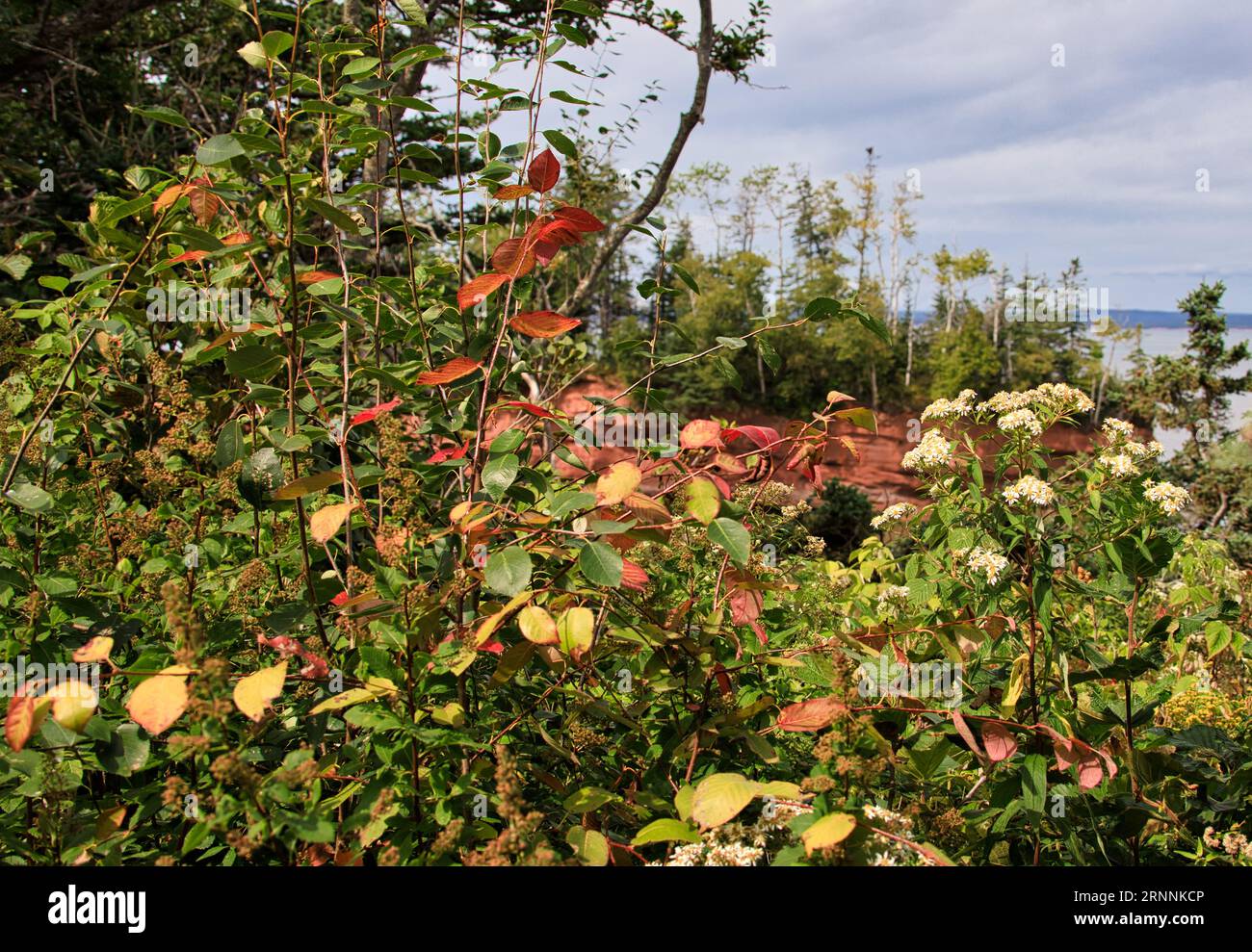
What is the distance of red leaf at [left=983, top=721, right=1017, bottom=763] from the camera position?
1197mm

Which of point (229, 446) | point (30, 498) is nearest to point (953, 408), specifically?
point (229, 446)

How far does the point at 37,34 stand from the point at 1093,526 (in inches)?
276

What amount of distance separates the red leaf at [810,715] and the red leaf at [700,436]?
386 mm

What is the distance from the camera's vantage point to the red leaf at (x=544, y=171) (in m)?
1.21

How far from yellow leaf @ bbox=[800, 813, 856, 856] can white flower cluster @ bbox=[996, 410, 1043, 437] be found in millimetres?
844

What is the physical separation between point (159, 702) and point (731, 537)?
685 mm

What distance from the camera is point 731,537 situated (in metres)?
1.08

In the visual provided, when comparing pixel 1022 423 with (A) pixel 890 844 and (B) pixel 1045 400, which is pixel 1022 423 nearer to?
(B) pixel 1045 400

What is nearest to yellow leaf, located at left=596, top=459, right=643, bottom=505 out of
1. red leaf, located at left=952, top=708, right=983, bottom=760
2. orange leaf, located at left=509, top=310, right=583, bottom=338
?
orange leaf, located at left=509, top=310, right=583, bottom=338

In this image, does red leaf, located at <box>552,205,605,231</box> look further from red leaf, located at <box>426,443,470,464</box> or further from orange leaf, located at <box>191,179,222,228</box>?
orange leaf, located at <box>191,179,222,228</box>

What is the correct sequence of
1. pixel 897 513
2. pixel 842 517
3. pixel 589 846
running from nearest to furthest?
pixel 589 846, pixel 897 513, pixel 842 517
